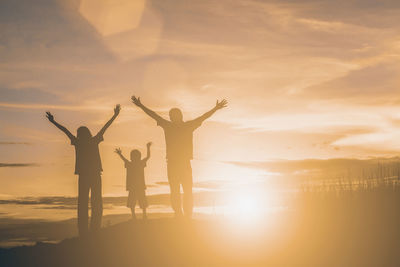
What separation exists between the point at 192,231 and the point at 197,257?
216 centimetres

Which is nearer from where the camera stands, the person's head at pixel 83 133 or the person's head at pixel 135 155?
the person's head at pixel 83 133

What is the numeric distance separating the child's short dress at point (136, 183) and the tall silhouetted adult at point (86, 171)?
192 inches

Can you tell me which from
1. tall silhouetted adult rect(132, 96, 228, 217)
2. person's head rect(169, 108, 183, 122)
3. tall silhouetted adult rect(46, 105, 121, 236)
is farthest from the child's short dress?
person's head rect(169, 108, 183, 122)

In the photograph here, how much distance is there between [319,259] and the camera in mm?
11039

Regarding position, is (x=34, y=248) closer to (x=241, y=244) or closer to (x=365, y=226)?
(x=241, y=244)

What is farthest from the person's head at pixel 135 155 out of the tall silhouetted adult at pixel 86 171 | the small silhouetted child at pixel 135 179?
the tall silhouetted adult at pixel 86 171

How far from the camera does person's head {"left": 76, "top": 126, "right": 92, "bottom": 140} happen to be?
13.5 m

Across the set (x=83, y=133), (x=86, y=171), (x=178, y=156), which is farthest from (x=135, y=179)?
(x=178, y=156)

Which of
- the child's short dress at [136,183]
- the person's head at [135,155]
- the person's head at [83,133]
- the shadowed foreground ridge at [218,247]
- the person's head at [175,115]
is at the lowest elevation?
the shadowed foreground ridge at [218,247]

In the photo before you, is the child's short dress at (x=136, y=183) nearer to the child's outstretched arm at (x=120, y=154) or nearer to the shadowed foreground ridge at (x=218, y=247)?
the child's outstretched arm at (x=120, y=154)

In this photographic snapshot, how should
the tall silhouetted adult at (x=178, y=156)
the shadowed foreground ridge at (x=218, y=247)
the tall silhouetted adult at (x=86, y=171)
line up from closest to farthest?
the shadowed foreground ridge at (x=218, y=247) → the tall silhouetted adult at (x=178, y=156) → the tall silhouetted adult at (x=86, y=171)

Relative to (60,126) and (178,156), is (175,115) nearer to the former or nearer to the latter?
(178,156)

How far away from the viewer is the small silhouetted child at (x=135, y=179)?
1845cm

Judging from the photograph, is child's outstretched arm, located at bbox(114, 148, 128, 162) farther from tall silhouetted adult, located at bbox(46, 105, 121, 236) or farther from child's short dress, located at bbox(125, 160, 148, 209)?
tall silhouetted adult, located at bbox(46, 105, 121, 236)
